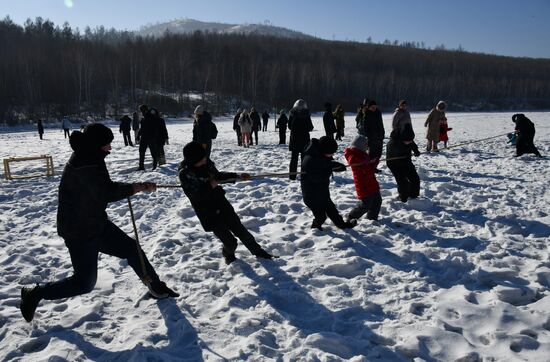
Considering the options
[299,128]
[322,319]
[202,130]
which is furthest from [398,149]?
[202,130]

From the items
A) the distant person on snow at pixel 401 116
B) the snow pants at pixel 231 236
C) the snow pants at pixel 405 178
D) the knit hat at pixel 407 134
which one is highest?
the distant person on snow at pixel 401 116

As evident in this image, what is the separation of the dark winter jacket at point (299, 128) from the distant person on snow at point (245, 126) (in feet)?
27.8

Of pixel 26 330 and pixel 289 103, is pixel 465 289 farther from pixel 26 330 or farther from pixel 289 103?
pixel 289 103

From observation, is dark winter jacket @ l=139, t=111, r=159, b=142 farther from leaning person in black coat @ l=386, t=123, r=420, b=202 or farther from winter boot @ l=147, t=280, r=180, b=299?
winter boot @ l=147, t=280, r=180, b=299

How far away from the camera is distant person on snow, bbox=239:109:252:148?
17.3 meters

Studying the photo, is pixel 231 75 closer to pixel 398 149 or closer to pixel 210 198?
pixel 398 149

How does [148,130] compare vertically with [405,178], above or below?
above

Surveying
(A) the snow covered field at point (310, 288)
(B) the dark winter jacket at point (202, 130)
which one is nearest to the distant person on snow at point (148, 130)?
(B) the dark winter jacket at point (202, 130)

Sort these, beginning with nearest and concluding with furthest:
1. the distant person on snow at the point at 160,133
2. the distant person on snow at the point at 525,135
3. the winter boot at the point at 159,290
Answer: the winter boot at the point at 159,290, the distant person on snow at the point at 160,133, the distant person on snow at the point at 525,135

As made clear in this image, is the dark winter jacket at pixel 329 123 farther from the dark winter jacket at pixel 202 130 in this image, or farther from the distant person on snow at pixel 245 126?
the distant person on snow at pixel 245 126

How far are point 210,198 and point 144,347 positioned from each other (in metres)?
1.81

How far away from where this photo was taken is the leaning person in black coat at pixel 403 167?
23.8 feet

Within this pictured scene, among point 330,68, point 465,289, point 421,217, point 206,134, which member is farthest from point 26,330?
point 330,68

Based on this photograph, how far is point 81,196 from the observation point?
368 cm
